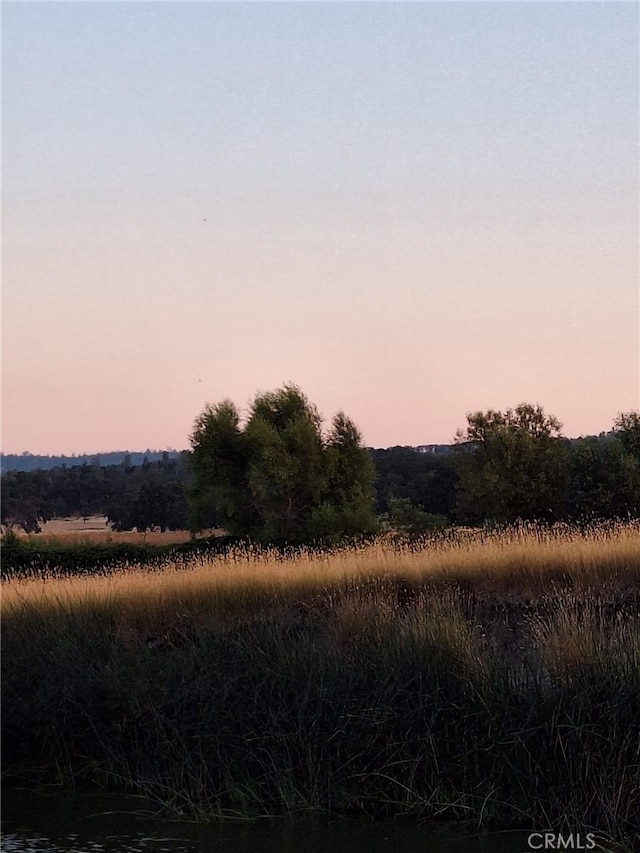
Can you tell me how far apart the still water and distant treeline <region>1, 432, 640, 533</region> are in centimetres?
2303

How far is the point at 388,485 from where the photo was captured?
57875mm

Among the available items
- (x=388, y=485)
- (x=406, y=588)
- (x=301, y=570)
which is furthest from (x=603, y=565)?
(x=388, y=485)

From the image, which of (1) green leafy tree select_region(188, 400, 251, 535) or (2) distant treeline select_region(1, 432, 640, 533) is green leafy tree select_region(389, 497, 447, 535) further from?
(1) green leafy tree select_region(188, 400, 251, 535)

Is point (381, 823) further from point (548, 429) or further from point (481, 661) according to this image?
point (548, 429)

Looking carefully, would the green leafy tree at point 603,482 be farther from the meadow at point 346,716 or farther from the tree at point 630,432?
the meadow at point 346,716

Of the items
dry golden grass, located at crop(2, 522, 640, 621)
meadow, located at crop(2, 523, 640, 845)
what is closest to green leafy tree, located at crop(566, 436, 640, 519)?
dry golden grass, located at crop(2, 522, 640, 621)

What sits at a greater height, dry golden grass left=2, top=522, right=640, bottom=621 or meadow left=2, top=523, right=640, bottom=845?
dry golden grass left=2, top=522, right=640, bottom=621

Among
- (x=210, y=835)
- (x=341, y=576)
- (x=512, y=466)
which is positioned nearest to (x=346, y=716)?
(x=210, y=835)

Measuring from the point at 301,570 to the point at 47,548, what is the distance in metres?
18.0

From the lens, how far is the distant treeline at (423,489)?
3878 cm

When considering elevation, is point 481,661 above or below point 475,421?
below

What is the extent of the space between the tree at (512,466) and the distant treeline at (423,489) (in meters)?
0.05

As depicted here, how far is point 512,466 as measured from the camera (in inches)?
1515

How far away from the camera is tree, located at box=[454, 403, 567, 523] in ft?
126
